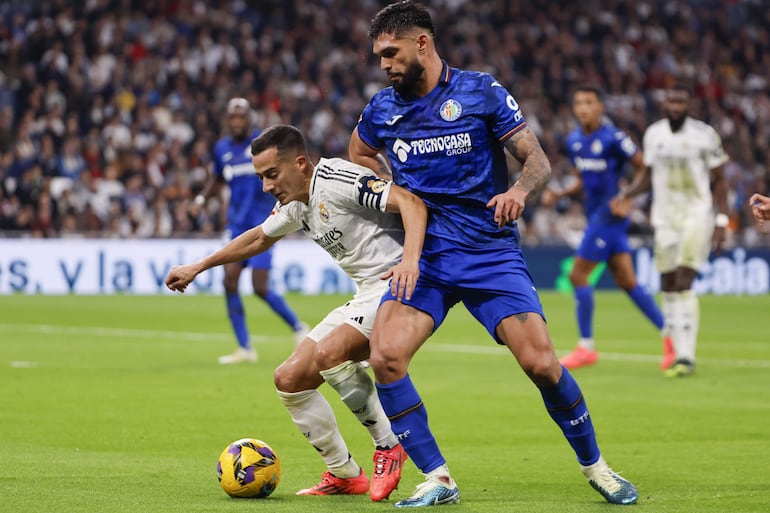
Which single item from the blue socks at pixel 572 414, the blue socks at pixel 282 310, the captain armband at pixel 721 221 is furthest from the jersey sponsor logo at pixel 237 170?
the blue socks at pixel 572 414

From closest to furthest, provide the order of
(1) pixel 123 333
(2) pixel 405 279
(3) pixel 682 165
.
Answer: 1. (2) pixel 405 279
2. (3) pixel 682 165
3. (1) pixel 123 333

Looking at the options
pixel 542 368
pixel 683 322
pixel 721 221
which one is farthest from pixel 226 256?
Result: pixel 721 221

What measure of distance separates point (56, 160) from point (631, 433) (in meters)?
18.0

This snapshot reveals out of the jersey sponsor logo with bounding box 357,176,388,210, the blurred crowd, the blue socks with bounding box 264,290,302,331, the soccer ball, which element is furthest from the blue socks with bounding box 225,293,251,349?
the blurred crowd

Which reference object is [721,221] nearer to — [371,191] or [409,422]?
[371,191]

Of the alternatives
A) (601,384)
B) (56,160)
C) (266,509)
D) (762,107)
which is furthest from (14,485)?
(762,107)

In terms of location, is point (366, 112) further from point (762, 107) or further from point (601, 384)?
point (762, 107)

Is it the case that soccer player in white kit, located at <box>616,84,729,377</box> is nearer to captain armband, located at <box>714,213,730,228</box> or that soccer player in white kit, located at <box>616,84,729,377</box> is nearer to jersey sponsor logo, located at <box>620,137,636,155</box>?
captain armband, located at <box>714,213,730,228</box>

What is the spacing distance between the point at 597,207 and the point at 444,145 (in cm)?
710

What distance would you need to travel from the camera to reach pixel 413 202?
6.22 meters

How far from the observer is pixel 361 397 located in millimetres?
6586

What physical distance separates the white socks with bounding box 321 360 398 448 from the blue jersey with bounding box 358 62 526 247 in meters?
0.81

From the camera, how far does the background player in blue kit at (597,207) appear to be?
12945mm

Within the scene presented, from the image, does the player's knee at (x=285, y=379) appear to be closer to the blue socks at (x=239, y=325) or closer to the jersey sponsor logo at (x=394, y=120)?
the jersey sponsor logo at (x=394, y=120)
